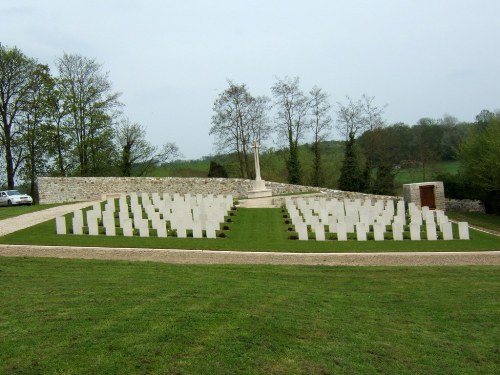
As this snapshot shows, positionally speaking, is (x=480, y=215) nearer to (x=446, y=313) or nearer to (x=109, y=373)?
(x=446, y=313)

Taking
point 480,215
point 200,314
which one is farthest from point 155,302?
point 480,215

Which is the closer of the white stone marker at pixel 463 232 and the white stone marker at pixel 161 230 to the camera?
the white stone marker at pixel 161 230

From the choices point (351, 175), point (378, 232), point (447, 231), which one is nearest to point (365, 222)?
point (378, 232)

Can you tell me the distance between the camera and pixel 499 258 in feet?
41.7

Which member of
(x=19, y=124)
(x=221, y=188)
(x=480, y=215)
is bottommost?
(x=480, y=215)

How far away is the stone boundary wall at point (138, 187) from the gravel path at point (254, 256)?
1714 centimetres

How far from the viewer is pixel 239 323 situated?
546 centimetres

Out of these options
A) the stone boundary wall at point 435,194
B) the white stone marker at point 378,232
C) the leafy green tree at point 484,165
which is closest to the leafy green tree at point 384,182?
the leafy green tree at point 484,165

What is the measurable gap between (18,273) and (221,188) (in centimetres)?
2557

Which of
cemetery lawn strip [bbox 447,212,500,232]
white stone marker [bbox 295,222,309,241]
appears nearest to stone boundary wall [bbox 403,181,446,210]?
cemetery lawn strip [bbox 447,212,500,232]

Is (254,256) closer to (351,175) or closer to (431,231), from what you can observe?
(431,231)

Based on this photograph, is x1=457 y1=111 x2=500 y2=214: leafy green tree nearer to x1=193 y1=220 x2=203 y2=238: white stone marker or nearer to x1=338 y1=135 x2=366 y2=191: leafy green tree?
x1=338 y1=135 x2=366 y2=191: leafy green tree

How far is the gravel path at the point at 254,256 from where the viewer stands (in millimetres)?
11688

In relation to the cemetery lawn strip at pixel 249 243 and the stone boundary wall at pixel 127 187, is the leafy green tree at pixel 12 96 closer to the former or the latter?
the stone boundary wall at pixel 127 187
